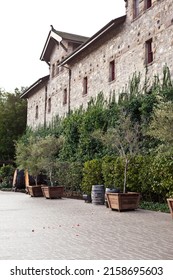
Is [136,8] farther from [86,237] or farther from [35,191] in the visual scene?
[86,237]

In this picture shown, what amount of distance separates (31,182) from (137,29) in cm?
1231

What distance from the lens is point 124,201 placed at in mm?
11008

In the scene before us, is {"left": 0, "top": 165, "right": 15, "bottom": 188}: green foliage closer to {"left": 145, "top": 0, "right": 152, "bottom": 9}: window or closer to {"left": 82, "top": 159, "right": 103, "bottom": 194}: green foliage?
{"left": 82, "top": 159, "right": 103, "bottom": 194}: green foliage

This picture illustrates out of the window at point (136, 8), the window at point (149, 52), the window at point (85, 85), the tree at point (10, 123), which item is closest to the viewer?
the window at point (149, 52)

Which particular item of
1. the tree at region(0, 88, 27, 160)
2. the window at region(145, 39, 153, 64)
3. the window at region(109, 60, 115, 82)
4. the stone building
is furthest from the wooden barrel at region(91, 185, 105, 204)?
the tree at region(0, 88, 27, 160)

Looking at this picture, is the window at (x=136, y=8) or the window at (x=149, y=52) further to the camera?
the window at (x=136, y=8)

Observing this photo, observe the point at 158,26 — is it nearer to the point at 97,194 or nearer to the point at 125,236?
the point at 97,194

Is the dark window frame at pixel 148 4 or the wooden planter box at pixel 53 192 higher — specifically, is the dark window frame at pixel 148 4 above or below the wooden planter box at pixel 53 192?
above

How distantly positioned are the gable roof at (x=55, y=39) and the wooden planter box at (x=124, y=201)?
16.2m

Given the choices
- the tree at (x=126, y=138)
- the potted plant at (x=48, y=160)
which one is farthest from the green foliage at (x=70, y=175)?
the tree at (x=126, y=138)

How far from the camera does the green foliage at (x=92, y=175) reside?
15.3m

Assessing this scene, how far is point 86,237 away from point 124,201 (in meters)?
4.67

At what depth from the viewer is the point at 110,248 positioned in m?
5.54

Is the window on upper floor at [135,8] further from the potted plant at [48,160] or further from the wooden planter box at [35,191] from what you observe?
the wooden planter box at [35,191]
